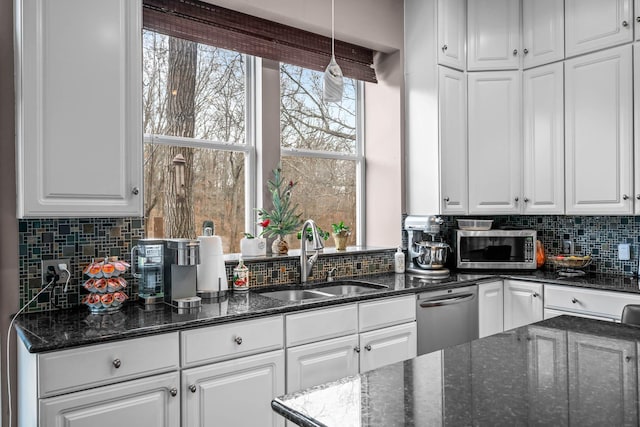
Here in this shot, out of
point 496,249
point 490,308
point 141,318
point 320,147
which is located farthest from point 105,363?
point 496,249

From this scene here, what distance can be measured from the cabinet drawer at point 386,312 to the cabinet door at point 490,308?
2.16 feet

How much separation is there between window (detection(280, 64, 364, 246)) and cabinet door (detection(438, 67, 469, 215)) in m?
0.70

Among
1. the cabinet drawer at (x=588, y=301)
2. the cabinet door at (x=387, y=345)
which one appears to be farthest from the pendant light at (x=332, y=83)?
the cabinet drawer at (x=588, y=301)

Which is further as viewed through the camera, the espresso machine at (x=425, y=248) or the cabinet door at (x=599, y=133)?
the espresso machine at (x=425, y=248)

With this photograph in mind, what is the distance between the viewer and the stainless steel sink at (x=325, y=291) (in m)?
2.76

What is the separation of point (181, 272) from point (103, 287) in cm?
35

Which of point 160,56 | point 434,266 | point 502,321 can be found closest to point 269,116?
point 160,56

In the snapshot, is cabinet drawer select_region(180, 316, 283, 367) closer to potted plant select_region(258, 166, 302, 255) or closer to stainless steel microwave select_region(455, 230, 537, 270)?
potted plant select_region(258, 166, 302, 255)

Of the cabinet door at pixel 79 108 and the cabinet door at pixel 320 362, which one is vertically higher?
the cabinet door at pixel 79 108

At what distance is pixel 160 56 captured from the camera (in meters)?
2.74

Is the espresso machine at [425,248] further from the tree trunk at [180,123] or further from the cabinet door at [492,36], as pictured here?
the tree trunk at [180,123]

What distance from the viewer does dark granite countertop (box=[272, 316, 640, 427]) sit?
92cm

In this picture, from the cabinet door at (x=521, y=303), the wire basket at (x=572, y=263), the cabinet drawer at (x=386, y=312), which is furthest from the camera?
the wire basket at (x=572, y=263)

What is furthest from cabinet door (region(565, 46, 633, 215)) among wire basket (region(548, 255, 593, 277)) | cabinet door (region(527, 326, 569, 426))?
cabinet door (region(527, 326, 569, 426))
